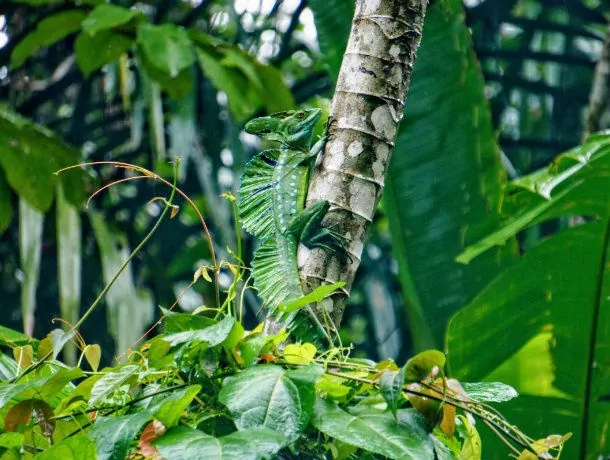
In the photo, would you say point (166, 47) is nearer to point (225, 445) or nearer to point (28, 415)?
point (28, 415)

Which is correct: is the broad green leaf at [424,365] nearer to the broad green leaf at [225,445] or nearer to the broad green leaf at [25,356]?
the broad green leaf at [225,445]

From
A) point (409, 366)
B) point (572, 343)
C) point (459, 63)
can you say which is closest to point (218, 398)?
point (409, 366)

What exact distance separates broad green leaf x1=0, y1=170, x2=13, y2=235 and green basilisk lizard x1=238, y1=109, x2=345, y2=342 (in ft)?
3.91

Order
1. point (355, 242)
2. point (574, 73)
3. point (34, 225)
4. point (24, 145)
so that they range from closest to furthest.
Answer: point (355, 242), point (24, 145), point (34, 225), point (574, 73)

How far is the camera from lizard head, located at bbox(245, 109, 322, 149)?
1679 mm

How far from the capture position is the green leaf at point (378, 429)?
103 cm

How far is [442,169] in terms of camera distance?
2.54 meters

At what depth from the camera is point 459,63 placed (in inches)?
101

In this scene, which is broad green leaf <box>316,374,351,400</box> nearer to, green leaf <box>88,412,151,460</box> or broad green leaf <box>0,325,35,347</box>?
green leaf <box>88,412,151,460</box>

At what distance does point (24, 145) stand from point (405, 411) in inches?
79.4

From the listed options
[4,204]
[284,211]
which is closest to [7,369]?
[284,211]

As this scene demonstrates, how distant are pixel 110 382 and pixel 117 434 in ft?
0.37

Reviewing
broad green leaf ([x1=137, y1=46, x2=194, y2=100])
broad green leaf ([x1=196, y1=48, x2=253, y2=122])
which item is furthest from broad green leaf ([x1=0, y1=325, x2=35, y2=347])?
broad green leaf ([x1=137, y1=46, x2=194, y2=100])

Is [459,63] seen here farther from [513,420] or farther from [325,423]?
[325,423]
